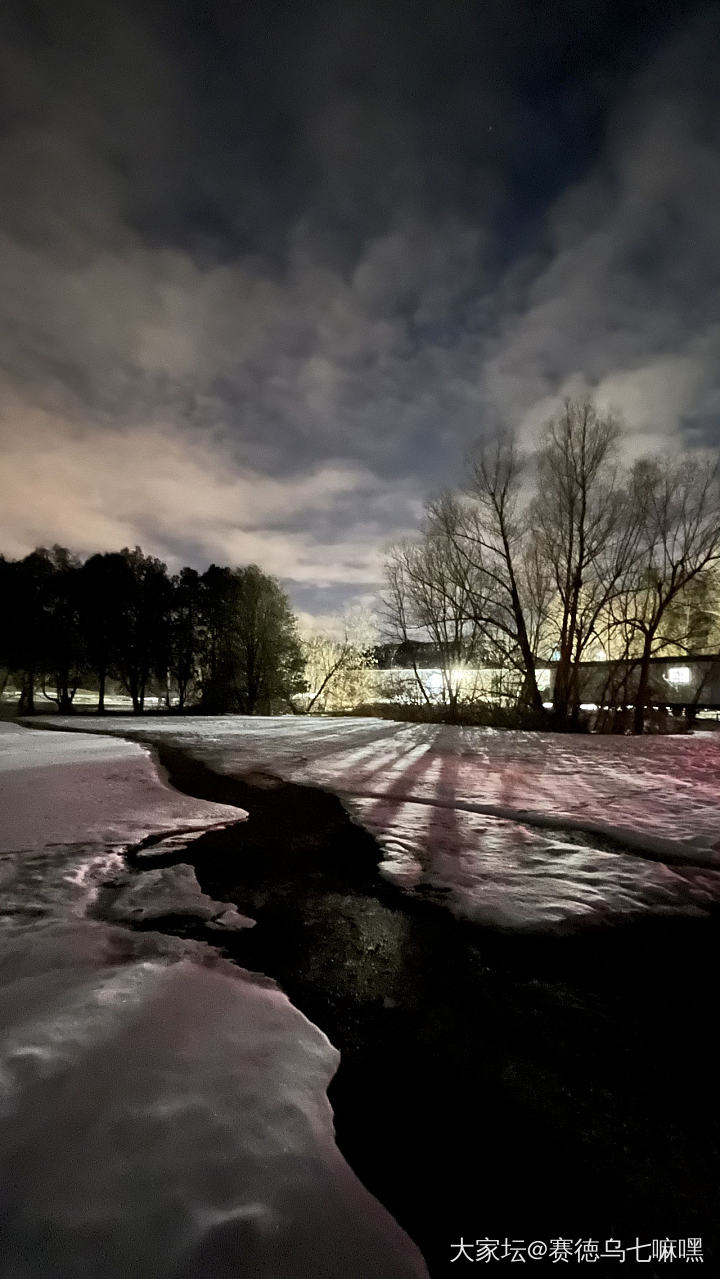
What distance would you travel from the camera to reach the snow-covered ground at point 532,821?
11.2ft

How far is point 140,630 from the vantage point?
3050 cm

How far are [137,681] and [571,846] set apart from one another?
31.0 meters

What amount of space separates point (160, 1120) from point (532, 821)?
4425 mm

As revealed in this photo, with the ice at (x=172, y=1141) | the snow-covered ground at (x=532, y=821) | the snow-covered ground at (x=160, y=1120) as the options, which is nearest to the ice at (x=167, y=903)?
the snow-covered ground at (x=160, y=1120)

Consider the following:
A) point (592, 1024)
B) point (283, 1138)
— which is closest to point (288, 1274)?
point (283, 1138)

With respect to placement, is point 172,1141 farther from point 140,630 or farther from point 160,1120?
point 140,630

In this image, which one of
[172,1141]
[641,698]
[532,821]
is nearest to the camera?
[172,1141]

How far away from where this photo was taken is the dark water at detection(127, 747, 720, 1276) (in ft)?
4.51

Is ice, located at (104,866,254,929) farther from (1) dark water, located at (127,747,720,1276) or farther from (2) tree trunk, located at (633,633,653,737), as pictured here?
(2) tree trunk, located at (633,633,653,737)

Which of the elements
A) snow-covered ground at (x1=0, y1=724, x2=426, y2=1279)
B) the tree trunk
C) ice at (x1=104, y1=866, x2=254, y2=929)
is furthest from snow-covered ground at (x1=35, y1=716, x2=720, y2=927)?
the tree trunk

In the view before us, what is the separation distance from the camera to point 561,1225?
1.33 meters

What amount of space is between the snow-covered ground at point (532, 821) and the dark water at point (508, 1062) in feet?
1.31

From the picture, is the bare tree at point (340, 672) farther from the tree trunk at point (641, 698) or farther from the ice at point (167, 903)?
the ice at point (167, 903)

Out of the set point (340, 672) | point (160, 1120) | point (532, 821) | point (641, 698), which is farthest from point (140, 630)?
point (160, 1120)
